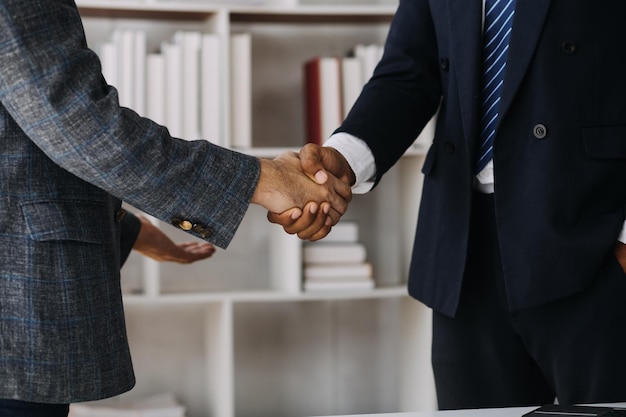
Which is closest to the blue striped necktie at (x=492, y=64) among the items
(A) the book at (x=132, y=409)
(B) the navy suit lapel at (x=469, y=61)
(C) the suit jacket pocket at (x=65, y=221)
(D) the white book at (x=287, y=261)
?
(B) the navy suit lapel at (x=469, y=61)

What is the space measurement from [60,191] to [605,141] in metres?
0.81

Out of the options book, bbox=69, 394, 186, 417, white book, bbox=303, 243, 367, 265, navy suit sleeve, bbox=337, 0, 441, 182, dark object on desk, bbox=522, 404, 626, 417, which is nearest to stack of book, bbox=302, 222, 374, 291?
white book, bbox=303, 243, 367, 265

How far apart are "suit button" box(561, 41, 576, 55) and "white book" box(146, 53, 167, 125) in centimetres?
140

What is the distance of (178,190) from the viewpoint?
4.22 ft

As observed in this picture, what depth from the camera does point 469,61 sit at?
4.96ft

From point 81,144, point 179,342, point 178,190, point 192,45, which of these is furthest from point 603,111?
point 179,342

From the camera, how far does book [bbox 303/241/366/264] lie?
2.66 metres

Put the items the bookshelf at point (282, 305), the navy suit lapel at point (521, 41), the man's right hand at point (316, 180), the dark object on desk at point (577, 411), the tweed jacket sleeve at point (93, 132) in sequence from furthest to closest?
the bookshelf at point (282, 305)
the man's right hand at point (316, 180)
the navy suit lapel at point (521, 41)
the tweed jacket sleeve at point (93, 132)
the dark object on desk at point (577, 411)

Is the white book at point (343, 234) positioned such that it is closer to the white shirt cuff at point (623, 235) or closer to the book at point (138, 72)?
the book at point (138, 72)

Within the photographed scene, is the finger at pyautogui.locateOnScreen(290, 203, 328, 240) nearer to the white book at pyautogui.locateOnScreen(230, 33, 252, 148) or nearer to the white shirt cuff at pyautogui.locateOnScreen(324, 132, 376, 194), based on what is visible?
the white shirt cuff at pyautogui.locateOnScreen(324, 132, 376, 194)

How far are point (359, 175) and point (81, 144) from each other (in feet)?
2.02

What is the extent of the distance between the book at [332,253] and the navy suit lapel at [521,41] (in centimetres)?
128

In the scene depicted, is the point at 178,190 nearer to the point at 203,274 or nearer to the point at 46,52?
the point at 46,52

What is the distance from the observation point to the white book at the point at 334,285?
2.65 metres
